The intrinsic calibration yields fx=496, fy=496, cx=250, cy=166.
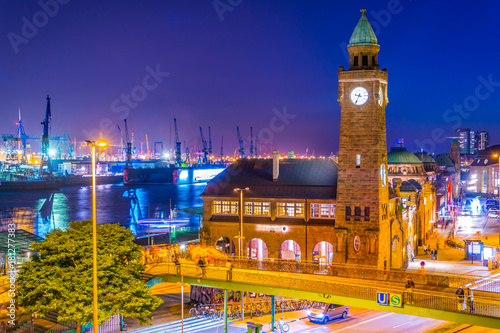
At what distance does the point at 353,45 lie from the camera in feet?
161

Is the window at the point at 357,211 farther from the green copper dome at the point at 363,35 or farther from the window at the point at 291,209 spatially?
the green copper dome at the point at 363,35

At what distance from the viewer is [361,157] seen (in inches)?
1918

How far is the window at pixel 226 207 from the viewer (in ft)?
181

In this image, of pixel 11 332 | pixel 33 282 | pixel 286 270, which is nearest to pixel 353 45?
pixel 286 270

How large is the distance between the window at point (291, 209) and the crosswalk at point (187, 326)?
15.3 meters

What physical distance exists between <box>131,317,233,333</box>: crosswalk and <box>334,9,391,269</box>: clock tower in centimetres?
1450

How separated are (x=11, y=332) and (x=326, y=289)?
71.9 feet

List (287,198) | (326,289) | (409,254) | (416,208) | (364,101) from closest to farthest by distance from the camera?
(326,289), (364,101), (287,198), (409,254), (416,208)

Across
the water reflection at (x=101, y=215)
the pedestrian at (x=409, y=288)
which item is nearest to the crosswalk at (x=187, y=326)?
the pedestrian at (x=409, y=288)

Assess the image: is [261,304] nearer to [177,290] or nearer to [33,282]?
[177,290]

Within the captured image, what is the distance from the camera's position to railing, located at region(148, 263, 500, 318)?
29406 mm

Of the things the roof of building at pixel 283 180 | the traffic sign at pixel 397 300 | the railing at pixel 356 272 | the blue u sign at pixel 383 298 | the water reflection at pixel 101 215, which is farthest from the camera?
the water reflection at pixel 101 215

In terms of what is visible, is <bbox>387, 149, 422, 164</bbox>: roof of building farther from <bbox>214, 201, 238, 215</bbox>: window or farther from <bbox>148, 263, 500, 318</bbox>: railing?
<bbox>148, 263, 500, 318</bbox>: railing

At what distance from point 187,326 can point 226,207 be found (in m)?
17.6
